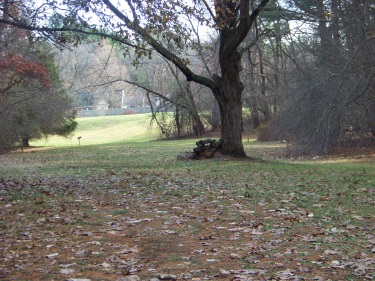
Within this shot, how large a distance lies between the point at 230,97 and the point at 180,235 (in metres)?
12.7

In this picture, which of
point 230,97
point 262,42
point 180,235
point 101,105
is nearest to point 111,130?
point 101,105

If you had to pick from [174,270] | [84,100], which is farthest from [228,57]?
[84,100]

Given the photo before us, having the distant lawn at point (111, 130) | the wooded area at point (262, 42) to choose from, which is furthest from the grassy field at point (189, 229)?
the distant lawn at point (111, 130)

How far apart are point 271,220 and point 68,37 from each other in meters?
7.73

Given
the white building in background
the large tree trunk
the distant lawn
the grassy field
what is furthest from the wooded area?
the white building in background

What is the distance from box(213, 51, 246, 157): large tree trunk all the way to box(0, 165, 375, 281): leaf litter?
8283mm

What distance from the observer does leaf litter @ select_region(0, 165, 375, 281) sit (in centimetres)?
548

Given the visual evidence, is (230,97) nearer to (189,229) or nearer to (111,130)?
(189,229)

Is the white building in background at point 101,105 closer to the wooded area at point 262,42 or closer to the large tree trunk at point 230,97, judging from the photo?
the wooded area at point 262,42

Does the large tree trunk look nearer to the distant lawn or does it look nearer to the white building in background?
the distant lawn

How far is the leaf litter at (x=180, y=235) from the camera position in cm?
548

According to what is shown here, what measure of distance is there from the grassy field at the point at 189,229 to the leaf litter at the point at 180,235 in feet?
0.05

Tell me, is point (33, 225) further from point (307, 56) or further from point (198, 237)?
point (307, 56)

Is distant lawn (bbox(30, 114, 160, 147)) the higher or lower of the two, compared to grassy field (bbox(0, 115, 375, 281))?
higher
